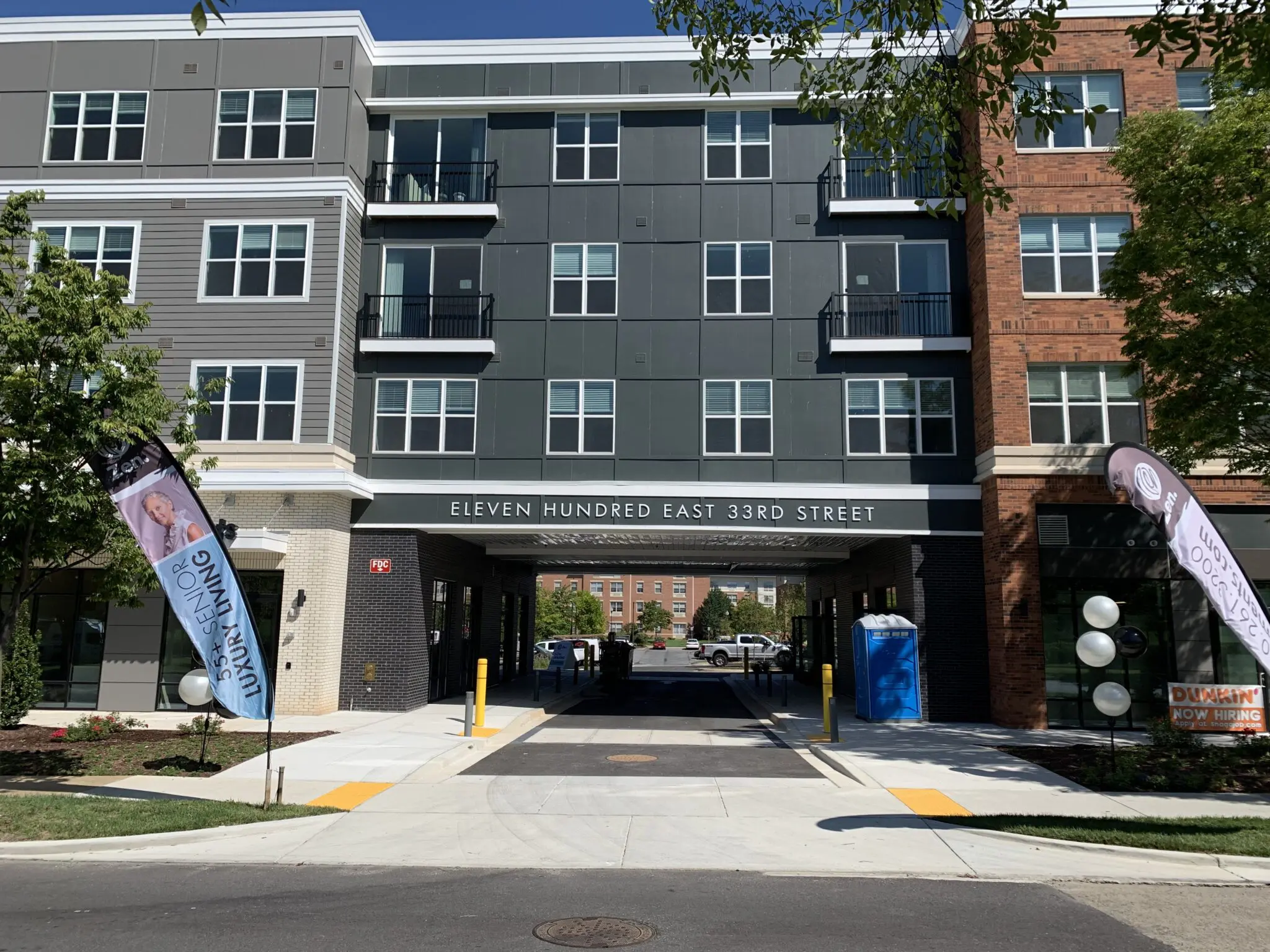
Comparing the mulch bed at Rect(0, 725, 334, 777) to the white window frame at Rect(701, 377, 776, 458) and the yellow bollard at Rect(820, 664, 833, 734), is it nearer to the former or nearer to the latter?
the yellow bollard at Rect(820, 664, 833, 734)

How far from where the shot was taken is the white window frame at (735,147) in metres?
22.3

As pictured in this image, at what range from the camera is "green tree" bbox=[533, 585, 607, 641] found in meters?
69.1

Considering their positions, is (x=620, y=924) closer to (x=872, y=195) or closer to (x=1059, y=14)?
(x=872, y=195)

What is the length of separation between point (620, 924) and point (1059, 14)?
22.3 m

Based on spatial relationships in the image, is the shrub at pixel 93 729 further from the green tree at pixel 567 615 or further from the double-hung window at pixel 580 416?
the green tree at pixel 567 615

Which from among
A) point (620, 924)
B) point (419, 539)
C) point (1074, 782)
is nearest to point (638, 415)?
point (419, 539)

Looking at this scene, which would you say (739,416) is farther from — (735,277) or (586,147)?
(586,147)

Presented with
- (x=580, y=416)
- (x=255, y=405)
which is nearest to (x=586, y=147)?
(x=580, y=416)

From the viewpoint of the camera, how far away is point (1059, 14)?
2181cm

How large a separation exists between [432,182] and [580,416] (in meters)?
6.79

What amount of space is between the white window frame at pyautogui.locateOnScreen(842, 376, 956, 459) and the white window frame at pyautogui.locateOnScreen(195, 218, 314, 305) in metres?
12.1

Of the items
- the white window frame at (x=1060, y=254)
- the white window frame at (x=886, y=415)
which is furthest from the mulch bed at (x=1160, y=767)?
the white window frame at (x=1060, y=254)

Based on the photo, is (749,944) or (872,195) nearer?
(749,944)

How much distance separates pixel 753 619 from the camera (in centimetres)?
7656
